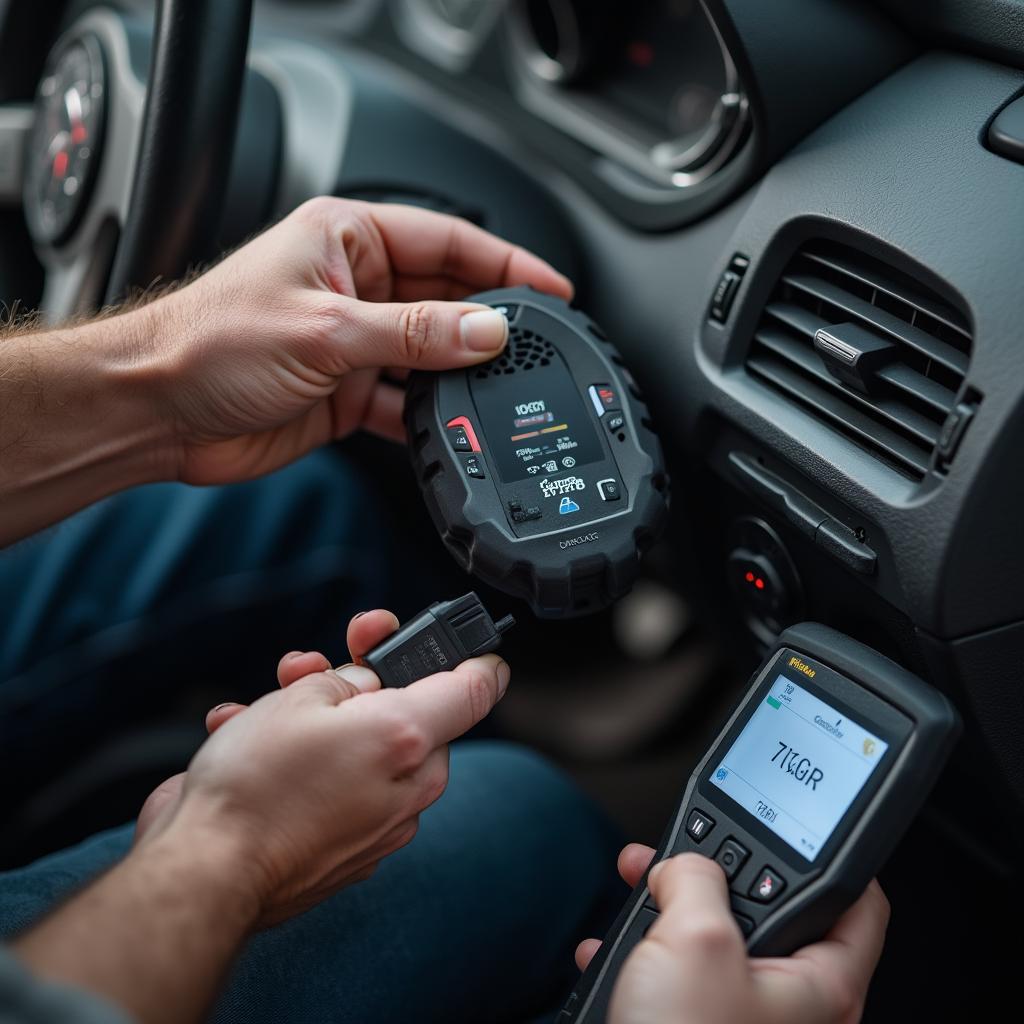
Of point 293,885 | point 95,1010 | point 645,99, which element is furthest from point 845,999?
point 645,99

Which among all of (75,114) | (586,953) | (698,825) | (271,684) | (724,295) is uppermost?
(724,295)

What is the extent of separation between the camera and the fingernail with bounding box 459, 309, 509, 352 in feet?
3.41

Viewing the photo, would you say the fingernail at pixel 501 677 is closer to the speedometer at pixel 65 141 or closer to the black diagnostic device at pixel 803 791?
the black diagnostic device at pixel 803 791

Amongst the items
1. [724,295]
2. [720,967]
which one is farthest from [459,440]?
[720,967]

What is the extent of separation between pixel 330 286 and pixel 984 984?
1080mm

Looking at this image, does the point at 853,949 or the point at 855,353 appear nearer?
the point at 853,949

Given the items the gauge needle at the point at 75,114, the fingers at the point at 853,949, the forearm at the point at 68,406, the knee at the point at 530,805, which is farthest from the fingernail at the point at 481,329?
the gauge needle at the point at 75,114

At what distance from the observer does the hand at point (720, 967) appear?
27.4 inches

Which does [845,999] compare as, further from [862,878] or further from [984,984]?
[984,984]

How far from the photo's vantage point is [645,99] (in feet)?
4.91

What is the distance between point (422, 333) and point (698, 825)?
0.50m

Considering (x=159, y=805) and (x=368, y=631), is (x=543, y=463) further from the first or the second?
(x=159, y=805)

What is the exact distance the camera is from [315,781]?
80 centimetres

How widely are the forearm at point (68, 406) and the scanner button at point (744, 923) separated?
2.46 ft
